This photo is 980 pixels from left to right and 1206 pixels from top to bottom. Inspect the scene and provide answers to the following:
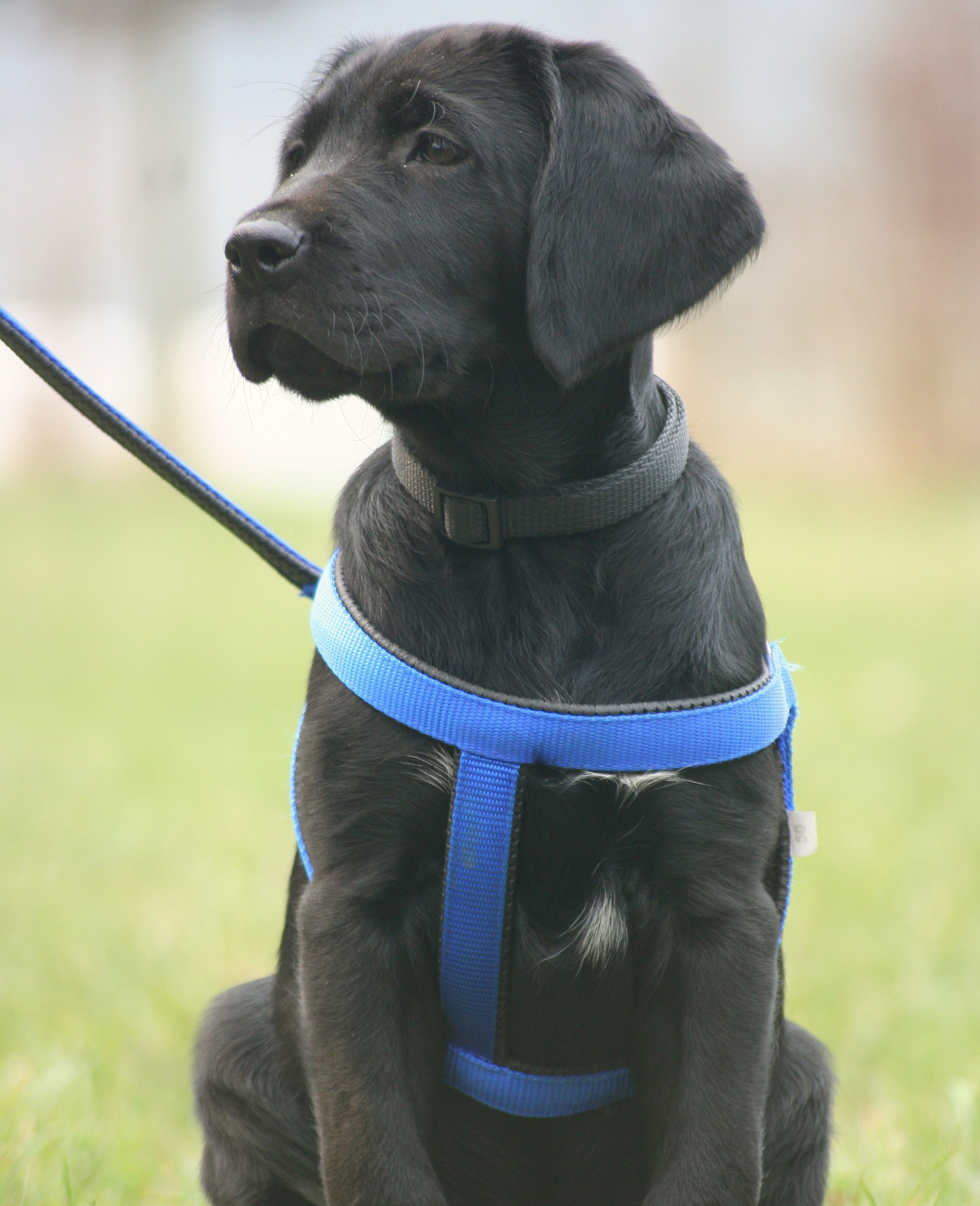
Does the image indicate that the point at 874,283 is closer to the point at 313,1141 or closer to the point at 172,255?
the point at 172,255

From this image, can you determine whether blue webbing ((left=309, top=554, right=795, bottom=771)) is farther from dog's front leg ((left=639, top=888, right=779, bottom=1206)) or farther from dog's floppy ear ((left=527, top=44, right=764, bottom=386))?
dog's floppy ear ((left=527, top=44, right=764, bottom=386))

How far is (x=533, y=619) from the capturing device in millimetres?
1924

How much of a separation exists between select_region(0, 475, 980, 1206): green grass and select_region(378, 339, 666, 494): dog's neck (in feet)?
4.43

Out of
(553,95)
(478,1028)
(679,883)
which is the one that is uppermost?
(553,95)

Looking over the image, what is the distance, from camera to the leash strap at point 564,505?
1942mm

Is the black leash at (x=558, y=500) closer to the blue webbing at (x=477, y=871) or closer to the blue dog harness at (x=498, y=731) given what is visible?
the blue dog harness at (x=498, y=731)

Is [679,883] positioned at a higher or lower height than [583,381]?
lower

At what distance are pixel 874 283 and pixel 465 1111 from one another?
54.8 ft

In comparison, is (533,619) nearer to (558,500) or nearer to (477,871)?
(558,500)

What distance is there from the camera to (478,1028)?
1.96 m

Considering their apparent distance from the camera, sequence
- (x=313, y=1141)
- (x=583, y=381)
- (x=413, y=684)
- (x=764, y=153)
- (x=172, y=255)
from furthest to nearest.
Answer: (x=172, y=255) < (x=764, y=153) < (x=313, y=1141) < (x=583, y=381) < (x=413, y=684)

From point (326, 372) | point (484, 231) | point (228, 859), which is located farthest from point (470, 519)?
point (228, 859)

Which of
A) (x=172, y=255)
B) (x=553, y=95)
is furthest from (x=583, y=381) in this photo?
(x=172, y=255)

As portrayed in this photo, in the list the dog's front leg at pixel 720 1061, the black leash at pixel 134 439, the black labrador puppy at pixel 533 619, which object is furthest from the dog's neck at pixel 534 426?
the dog's front leg at pixel 720 1061
